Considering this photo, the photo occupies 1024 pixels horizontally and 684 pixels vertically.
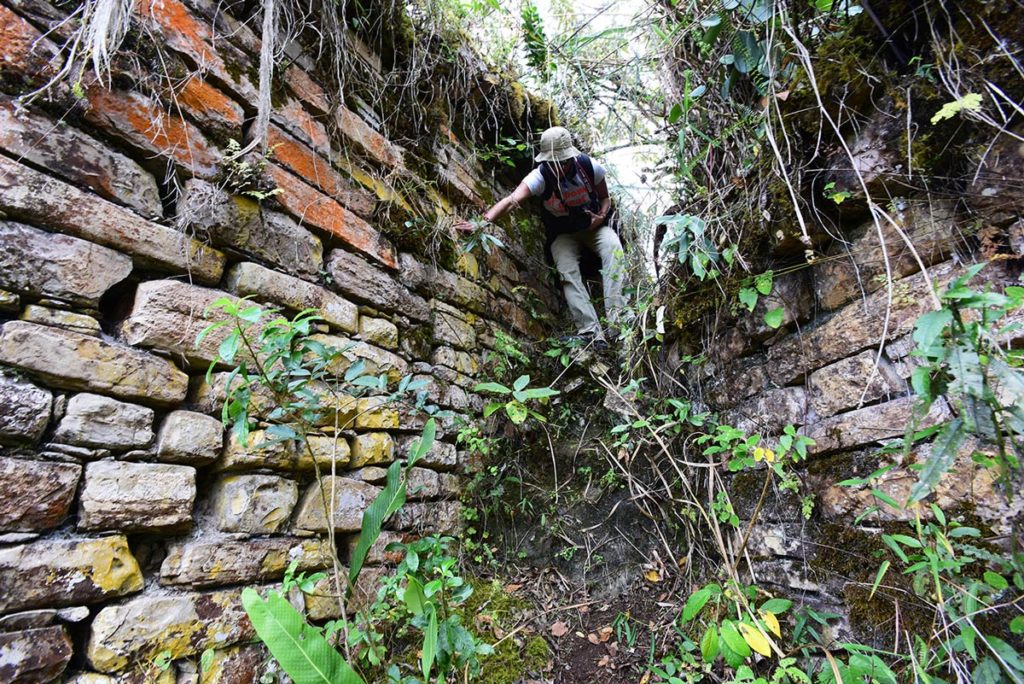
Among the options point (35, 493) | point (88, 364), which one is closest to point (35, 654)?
point (35, 493)

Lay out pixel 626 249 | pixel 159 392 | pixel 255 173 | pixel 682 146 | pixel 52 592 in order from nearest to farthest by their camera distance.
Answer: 1. pixel 52 592
2. pixel 159 392
3. pixel 255 173
4. pixel 682 146
5. pixel 626 249

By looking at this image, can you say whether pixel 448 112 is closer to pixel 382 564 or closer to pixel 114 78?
pixel 114 78

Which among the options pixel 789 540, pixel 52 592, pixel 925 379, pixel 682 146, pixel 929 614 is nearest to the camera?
pixel 52 592

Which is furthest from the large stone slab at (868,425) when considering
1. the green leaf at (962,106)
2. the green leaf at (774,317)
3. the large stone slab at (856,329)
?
the green leaf at (962,106)

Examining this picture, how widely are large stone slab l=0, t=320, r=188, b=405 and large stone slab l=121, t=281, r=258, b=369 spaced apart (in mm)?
41

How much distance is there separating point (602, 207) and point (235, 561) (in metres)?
2.69

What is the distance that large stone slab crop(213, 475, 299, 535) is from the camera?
113 cm

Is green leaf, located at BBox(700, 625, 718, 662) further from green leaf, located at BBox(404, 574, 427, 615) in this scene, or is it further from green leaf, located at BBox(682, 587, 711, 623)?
green leaf, located at BBox(404, 574, 427, 615)

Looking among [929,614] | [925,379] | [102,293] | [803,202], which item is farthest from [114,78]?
[929,614]

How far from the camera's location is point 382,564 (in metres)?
1.47

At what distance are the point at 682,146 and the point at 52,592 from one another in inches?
88.2

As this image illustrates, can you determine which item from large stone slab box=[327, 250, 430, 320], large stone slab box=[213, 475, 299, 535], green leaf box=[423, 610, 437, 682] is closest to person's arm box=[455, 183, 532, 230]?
large stone slab box=[327, 250, 430, 320]

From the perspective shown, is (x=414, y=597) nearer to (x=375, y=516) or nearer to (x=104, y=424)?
(x=375, y=516)

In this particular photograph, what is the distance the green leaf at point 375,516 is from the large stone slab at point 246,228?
724mm
